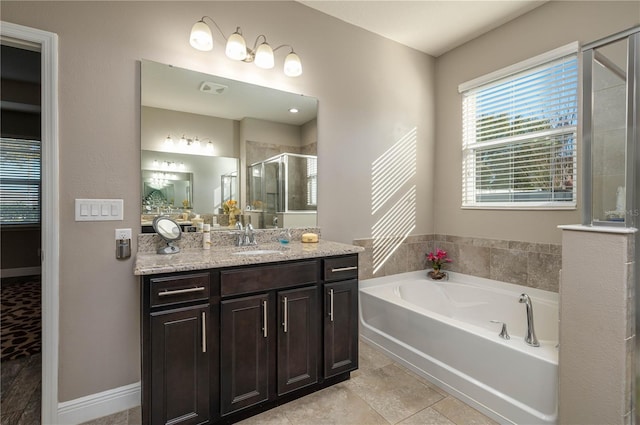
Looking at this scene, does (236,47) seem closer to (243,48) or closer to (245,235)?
(243,48)

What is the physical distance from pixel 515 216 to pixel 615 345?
4.94 ft

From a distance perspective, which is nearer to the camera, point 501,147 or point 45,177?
point 45,177

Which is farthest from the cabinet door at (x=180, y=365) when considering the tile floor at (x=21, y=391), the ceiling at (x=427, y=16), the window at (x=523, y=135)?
the window at (x=523, y=135)

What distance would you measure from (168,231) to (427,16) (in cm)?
278

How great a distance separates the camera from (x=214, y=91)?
2.19m

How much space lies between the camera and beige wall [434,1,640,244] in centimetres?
224

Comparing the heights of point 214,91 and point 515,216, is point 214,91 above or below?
above

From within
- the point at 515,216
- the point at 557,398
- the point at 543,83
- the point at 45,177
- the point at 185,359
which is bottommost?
the point at 557,398

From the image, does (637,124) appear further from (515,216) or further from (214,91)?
(214,91)

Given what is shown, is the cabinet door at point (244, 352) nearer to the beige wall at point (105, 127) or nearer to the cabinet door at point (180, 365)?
the cabinet door at point (180, 365)

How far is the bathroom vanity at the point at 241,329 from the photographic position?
1.50 metres

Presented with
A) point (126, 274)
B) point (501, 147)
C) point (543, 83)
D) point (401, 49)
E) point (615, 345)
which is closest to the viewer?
point (615, 345)

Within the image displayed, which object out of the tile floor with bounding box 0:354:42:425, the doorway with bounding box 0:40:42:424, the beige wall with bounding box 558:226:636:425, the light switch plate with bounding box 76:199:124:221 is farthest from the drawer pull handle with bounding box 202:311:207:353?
the doorway with bounding box 0:40:42:424

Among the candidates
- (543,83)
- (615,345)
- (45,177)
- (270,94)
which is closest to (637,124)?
(615,345)
